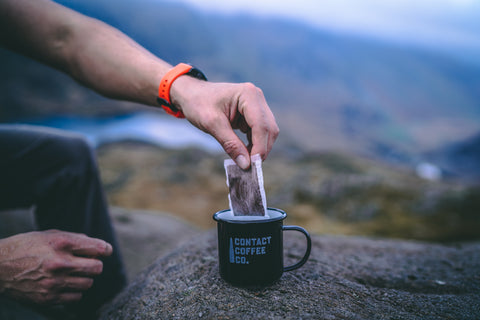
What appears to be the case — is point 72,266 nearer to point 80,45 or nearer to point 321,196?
point 80,45

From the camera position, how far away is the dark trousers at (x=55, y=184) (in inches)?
69.7

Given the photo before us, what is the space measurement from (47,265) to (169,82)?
3.16 ft

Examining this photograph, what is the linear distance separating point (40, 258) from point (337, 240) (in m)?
2.32

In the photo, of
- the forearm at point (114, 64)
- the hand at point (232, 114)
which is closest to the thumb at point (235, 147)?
the hand at point (232, 114)

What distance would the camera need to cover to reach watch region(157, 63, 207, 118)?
57.6 inches

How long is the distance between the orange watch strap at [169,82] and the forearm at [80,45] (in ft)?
0.30

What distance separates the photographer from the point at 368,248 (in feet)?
8.57

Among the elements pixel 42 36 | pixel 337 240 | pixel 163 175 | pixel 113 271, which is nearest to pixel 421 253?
pixel 337 240

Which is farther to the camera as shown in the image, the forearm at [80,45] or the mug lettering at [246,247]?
the forearm at [80,45]

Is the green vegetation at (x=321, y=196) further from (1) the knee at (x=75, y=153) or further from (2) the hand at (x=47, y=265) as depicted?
(2) the hand at (x=47, y=265)

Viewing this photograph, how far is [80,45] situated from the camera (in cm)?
168

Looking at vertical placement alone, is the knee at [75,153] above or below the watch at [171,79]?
below

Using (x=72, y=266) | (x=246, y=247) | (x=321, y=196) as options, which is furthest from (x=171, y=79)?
(x=321, y=196)

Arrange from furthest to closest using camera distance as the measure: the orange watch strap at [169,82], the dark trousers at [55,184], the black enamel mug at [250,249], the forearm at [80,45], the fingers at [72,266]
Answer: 1. the dark trousers at [55,184]
2. the forearm at [80,45]
3. the orange watch strap at [169,82]
4. the fingers at [72,266]
5. the black enamel mug at [250,249]
